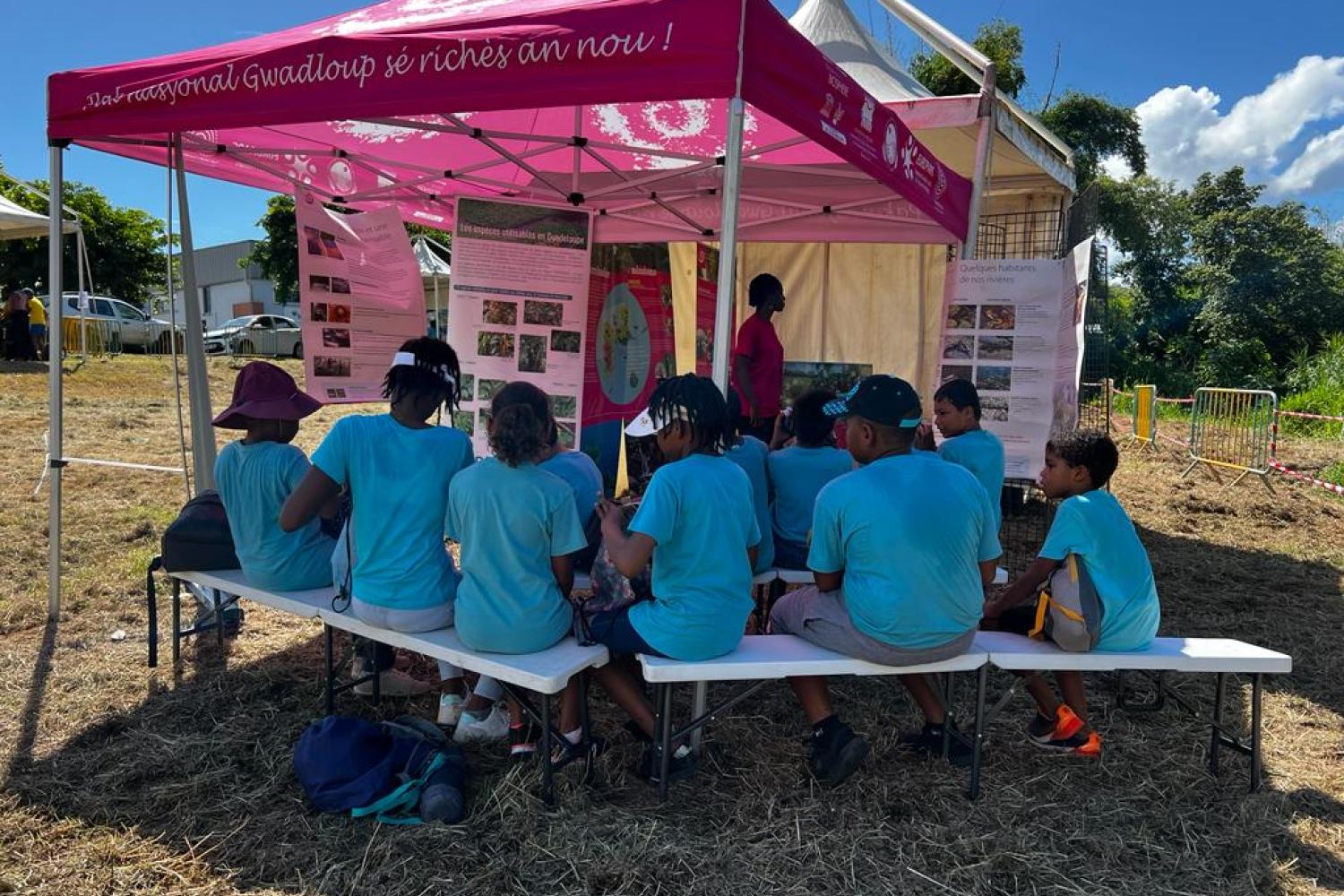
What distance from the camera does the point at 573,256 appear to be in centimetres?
542

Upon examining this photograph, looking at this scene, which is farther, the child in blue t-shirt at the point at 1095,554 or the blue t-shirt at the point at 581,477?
the blue t-shirt at the point at 581,477

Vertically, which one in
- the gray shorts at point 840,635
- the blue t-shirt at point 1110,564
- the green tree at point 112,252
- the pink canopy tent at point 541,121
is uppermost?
the green tree at point 112,252

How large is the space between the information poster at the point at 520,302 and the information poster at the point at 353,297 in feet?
2.28

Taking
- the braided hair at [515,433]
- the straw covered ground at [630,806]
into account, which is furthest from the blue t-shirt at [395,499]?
the straw covered ground at [630,806]

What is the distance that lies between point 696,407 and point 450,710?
1691 millimetres

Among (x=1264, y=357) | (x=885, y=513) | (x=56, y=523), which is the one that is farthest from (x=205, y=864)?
(x=1264, y=357)

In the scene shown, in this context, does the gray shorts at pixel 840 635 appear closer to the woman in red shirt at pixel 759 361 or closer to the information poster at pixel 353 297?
the woman in red shirt at pixel 759 361

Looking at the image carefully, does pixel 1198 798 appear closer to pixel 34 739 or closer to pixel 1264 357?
pixel 34 739

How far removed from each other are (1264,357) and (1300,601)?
20.8 m

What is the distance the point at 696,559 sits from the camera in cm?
292

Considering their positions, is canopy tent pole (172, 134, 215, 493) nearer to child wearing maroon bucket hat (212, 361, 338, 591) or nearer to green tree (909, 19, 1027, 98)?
child wearing maroon bucket hat (212, 361, 338, 591)

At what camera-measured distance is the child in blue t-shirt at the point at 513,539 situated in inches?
116

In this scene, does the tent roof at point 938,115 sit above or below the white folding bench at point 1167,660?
above

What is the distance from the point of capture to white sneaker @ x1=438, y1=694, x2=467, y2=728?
11.6 feet
